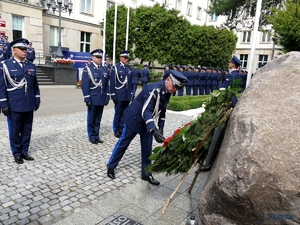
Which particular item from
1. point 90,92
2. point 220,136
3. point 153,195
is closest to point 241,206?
point 220,136

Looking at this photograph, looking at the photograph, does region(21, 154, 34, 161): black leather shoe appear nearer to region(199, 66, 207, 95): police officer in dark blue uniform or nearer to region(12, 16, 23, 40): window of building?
region(199, 66, 207, 95): police officer in dark blue uniform

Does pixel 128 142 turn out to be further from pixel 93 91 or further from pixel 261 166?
pixel 261 166

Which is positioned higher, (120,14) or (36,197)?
(120,14)

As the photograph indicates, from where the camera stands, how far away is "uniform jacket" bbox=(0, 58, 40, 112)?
4695 mm

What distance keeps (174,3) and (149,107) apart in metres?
35.8

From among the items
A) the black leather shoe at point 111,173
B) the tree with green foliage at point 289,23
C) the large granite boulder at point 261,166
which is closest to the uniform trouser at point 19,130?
the black leather shoe at point 111,173

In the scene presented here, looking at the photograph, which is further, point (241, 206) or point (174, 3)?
point (174, 3)

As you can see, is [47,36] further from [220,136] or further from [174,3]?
[220,136]

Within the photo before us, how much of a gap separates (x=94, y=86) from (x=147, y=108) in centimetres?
284

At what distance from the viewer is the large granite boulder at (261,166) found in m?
2.09

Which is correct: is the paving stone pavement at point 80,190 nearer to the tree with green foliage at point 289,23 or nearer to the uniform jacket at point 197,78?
the tree with green foliage at point 289,23

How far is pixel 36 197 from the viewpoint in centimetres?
373

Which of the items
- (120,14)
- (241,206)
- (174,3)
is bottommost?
(241,206)

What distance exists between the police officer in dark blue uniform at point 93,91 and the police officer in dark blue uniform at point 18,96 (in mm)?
1355
